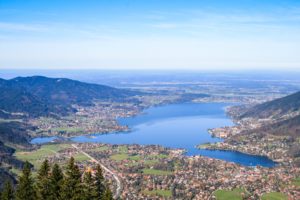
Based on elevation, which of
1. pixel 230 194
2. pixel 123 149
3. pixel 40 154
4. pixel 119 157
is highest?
pixel 230 194

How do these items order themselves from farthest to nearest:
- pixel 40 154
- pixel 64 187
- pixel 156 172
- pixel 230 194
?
pixel 40 154 → pixel 156 172 → pixel 230 194 → pixel 64 187

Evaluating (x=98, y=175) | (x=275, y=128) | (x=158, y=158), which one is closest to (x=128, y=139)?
(x=158, y=158)

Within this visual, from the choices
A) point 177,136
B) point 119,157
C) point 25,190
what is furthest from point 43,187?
point 177,136

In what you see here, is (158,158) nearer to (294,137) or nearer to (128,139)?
(128,139)

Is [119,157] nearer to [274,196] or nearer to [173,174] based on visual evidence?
[173,174]

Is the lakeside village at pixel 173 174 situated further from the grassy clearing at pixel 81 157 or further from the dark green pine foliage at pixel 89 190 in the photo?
the dark green pine foliage at pixel 89 190

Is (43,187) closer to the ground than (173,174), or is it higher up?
higher up
